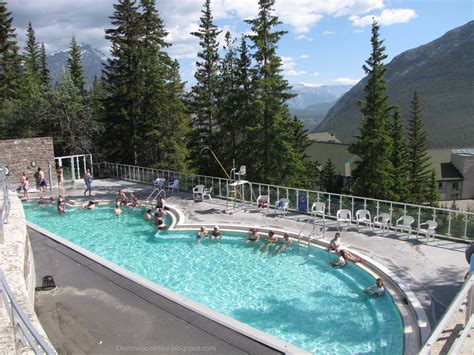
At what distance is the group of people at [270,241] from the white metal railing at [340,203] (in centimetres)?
258

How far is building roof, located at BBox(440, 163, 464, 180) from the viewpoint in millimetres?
68312

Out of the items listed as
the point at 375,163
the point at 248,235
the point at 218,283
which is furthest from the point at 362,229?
the point at 375,163

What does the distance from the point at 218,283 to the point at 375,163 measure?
78.9 feet

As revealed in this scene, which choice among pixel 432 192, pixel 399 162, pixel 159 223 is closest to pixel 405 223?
pixel 159 223

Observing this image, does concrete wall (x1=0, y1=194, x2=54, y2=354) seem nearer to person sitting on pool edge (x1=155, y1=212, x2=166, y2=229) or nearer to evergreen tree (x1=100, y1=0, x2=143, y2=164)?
person sitting on pool edge (x1=155, y1=212, x2=166, y2=229)

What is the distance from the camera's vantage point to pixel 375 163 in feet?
107

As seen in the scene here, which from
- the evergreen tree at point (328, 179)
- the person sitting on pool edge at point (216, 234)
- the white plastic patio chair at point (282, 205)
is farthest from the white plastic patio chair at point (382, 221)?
the evergreen tree at point (328, 179)

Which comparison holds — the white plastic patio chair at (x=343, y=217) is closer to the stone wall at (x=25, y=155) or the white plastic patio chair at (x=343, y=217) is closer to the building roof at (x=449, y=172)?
the stone wall at (x=25, y=155)

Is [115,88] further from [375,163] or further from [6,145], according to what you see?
[375,163]

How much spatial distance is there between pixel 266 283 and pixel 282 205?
5.38m

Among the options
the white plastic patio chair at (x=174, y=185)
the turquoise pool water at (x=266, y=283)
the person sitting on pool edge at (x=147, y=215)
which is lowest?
the turquoise pool water at (x=266, y=283)

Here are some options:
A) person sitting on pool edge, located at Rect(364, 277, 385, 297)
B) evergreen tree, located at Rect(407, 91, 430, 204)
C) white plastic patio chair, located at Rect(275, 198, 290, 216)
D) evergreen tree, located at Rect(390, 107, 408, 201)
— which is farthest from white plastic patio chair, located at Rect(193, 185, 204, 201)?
evergreen tree, located at Rect(407, 91, 430, 204)

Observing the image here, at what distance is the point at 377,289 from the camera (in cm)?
1030

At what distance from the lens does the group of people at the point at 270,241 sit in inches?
548
